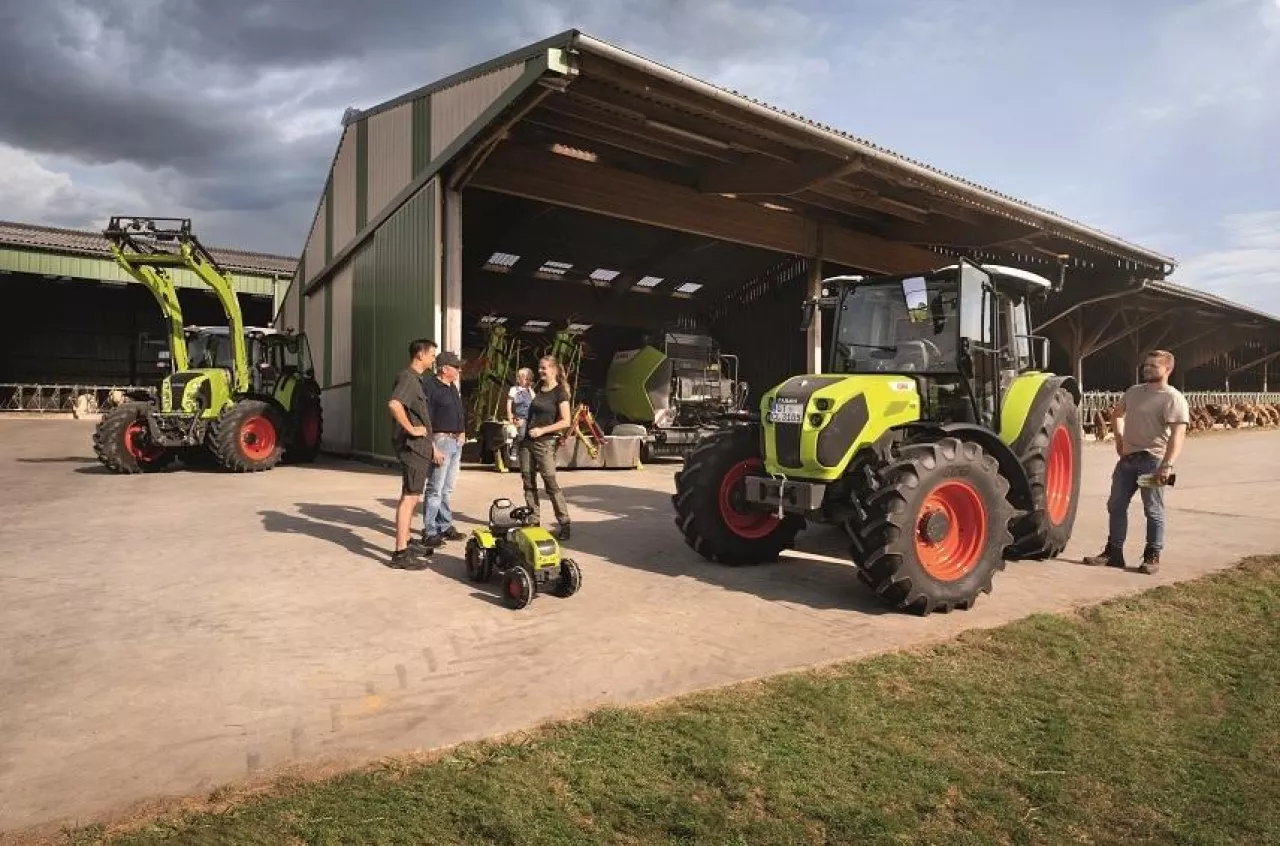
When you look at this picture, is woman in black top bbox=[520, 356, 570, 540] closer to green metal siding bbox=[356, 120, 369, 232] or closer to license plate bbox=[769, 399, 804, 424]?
license plate bbox=[769, 399, 804, 424]

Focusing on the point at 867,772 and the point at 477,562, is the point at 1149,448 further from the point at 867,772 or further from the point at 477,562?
the point at 477,562

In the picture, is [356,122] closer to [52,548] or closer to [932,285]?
[52,548]

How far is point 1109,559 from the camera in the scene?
6.68m

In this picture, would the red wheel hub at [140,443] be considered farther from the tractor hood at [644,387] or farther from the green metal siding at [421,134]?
the tractor hood at [644,387]

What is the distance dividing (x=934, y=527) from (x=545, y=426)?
324 cm

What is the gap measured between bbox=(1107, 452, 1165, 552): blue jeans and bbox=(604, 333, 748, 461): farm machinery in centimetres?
891

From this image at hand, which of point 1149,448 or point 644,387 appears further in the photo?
point 644,387

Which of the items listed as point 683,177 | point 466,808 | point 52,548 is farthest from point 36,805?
point 683,177

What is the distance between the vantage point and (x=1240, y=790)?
3.11 metres

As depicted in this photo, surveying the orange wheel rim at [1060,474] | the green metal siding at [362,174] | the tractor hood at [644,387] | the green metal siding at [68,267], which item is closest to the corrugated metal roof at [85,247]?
the green metal siding at [68,267]

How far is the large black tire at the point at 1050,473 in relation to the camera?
645 cm

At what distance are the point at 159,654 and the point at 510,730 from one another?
2237 millimetres

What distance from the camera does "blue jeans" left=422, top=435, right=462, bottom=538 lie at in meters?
6.59

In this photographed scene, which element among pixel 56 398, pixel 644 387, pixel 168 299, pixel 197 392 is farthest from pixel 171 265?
pixel 56 398
